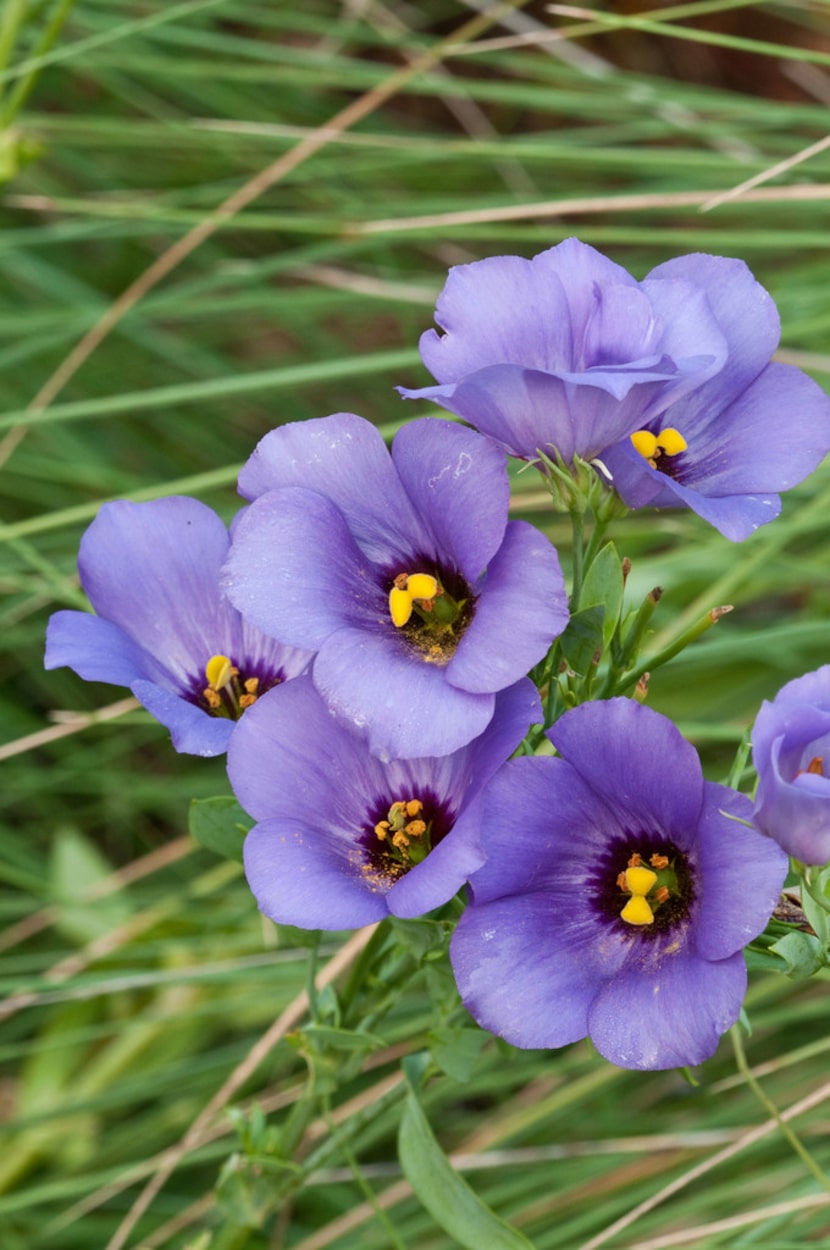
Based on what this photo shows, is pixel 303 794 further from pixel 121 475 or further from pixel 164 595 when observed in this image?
pixel 121 475

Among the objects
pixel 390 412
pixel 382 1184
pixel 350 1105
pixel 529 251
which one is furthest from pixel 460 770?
pixel 529 251

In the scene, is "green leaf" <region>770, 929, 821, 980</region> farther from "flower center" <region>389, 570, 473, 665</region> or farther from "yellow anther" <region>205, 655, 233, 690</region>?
"yellow anther" <region>205, 655, 233, 690</region>

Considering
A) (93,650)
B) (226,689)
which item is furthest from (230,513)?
(93,650)

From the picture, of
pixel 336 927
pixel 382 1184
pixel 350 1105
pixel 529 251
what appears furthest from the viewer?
pixel 529 251

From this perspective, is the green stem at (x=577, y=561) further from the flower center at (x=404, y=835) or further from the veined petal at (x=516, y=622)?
the flower center at (x=404, y=835)

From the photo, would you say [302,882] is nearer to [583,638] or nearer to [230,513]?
[583,638]

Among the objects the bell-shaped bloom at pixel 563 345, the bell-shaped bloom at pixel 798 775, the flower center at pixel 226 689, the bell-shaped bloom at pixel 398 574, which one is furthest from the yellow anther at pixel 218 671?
the bell-shaped bloom at pixel 798 775
